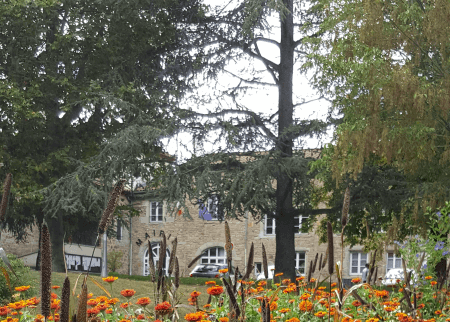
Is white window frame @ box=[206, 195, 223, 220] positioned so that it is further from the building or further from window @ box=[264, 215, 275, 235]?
window @ box=[264, 215, 275, 235]

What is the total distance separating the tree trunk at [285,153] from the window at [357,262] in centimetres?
1775

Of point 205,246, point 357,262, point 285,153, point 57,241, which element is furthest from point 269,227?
point 285,153

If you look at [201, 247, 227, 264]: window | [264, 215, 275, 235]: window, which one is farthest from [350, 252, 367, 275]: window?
[201, 247, 227, 264]: window

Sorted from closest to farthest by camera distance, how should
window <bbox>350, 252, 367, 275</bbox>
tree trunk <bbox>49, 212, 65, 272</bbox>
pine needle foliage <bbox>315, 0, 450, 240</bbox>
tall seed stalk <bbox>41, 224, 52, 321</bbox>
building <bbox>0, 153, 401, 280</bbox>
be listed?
tall seed stalk <bbox>41, 224, 52, 321</bbox> < pine needle foliage <bbox>315, 0, 450, 240</bbox> < tree trunk <bbox>49, 212, 65, 272</bbox> < building <bbox>0, 153, 401, 280</bbox> < window <bbox>350, 252, 367, 275</bbox>

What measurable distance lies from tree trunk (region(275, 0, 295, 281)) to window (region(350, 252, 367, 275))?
17750 mm

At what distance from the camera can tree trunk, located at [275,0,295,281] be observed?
15.0 m

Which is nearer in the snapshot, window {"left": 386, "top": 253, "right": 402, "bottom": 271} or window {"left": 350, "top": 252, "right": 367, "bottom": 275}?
window {"left": 386, "top": 253, "right": 402, "bottom": 271}

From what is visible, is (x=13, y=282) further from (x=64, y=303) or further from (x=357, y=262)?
(x=357, y=262)

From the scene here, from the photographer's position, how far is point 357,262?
32.7 m

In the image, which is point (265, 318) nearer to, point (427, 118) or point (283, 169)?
point (427, 118)

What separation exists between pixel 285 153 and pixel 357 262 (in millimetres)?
20128

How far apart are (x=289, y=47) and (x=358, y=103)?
20.8 feet

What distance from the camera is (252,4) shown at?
14.5 meters

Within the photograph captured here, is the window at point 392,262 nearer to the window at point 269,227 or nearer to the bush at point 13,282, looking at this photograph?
the window at point 269,227
